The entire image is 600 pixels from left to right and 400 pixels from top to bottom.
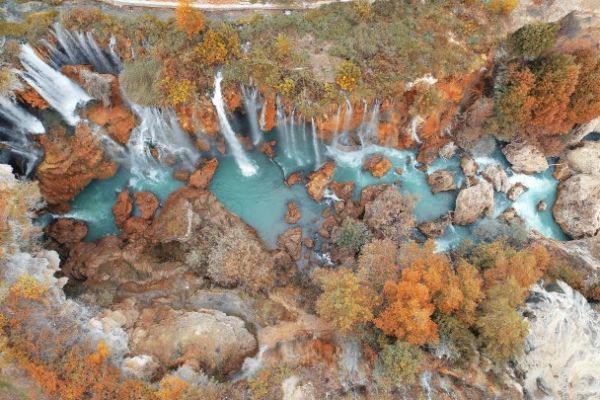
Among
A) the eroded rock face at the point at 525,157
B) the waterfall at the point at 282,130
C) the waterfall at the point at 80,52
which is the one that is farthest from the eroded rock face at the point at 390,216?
the waterfall at the point at 80,52

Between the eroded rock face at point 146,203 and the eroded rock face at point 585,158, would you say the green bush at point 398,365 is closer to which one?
the eroded rock face at point 146,203

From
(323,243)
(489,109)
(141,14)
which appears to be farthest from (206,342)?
(489,109)

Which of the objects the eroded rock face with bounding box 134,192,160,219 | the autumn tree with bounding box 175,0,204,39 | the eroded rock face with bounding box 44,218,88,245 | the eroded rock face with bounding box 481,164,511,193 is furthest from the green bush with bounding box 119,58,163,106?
the eroded rock face with bounding box 481,164,511,193

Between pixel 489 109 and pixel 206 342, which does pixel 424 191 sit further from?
pixel 206 342

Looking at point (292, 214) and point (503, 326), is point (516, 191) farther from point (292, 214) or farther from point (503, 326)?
point (292, 214)

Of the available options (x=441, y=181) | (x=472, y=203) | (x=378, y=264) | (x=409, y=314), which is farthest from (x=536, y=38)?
(x=409, y=314)

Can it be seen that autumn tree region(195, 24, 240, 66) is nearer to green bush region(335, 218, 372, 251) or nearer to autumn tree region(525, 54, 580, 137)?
green bush region(335, 218, 372, 251)
